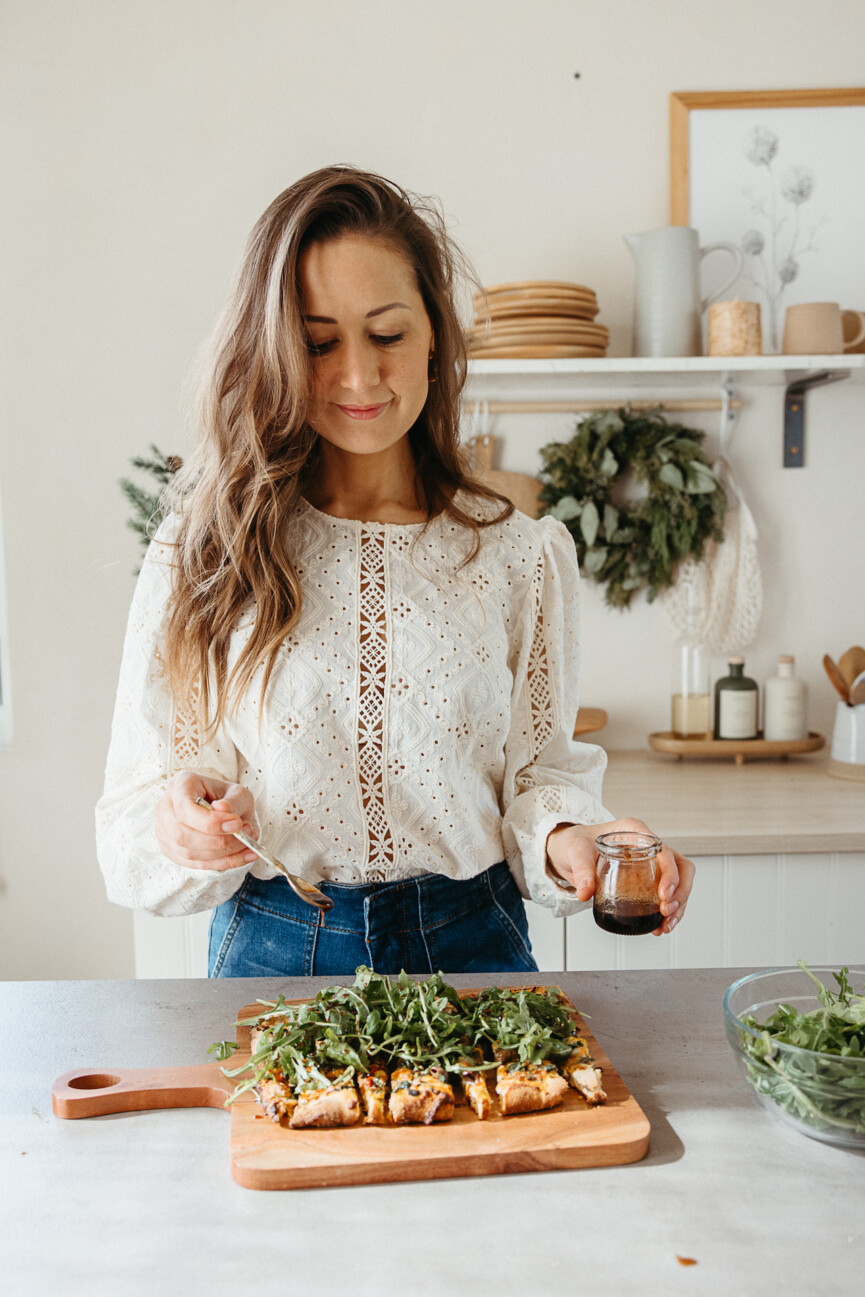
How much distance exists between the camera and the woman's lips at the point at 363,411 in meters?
1.21

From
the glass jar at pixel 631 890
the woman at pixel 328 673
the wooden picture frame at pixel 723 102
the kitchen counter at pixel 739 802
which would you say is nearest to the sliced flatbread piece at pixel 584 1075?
the glass jar at pixel 631 890

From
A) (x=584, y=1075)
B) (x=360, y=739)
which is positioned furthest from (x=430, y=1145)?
(x=360, y=739)

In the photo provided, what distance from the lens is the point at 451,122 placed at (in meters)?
2.35

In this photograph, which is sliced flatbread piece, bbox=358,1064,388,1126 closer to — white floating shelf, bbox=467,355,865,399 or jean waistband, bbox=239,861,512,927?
jean waistband, bbox=239,861,512,927

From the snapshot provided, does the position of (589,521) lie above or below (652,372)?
below

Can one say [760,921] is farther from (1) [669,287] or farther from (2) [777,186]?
(2) [777,186]

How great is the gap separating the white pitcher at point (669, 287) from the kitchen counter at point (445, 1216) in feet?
5.22

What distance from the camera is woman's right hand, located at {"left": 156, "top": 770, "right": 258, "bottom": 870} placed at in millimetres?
1013

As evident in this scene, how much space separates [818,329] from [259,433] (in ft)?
4.57

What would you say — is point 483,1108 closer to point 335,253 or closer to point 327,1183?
point 327,1183

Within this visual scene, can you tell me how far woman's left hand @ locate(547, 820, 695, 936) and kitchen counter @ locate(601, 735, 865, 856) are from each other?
741 mm

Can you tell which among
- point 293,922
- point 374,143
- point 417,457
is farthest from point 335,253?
point 374,143

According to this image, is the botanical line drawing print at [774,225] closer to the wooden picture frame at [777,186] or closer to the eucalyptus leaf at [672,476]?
the wooden picture frame at [777,186]

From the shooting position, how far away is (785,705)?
7.78 feet
